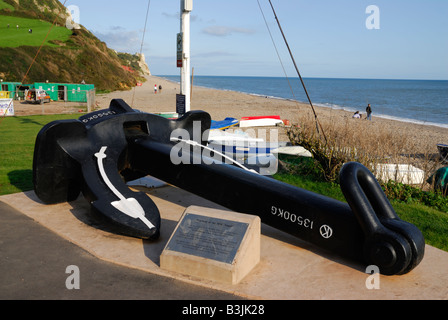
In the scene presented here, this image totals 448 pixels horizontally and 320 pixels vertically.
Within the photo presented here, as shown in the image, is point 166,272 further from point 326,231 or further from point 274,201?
point 326,231

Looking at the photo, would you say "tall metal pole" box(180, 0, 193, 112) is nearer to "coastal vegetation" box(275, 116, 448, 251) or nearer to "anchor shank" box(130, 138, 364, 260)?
"coastal vegetation" box(275, 116, 448, 251)

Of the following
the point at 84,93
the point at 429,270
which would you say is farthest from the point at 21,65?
the point at 429,270

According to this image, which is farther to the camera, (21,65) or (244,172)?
(21,65)

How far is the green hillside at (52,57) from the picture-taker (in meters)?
39.0

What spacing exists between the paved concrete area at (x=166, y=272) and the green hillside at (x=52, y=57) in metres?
32.9

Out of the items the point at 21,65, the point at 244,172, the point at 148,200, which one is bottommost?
the point at 148,200

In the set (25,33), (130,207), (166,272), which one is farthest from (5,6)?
(166,272)

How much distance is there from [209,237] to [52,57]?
44.6m

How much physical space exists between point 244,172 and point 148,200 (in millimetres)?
1250

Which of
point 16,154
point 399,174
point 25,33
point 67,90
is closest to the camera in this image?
point 399,174

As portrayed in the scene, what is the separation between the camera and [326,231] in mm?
4406

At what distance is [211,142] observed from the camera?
11.4 metres
